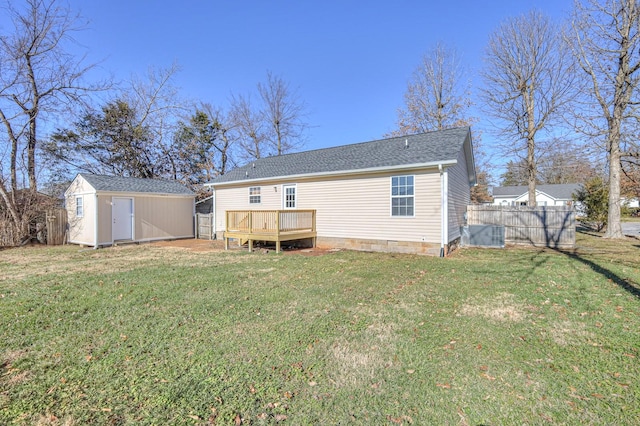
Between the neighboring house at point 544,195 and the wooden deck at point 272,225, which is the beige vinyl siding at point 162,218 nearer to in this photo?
the wooden deck at point 272,225

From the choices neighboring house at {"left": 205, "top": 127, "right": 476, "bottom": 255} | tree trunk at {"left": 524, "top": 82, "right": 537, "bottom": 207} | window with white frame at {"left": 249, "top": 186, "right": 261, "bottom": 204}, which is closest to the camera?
neighboring house at {"left": 205, "top": 127, "right": 476, "bottom": 255}

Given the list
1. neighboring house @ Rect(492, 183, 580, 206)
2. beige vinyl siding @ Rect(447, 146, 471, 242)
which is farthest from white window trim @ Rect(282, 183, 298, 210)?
neighboring house @ Rect(492, 183, 580, 206)

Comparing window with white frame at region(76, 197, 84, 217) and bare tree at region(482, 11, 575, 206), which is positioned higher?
bare tree at region(482, 11, 575, 206)

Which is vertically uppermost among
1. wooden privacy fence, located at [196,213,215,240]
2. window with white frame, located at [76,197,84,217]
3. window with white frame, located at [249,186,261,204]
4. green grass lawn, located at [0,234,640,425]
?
window with white frame, located at [249,186,261,204]

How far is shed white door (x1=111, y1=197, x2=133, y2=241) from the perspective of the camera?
12895 millimetres

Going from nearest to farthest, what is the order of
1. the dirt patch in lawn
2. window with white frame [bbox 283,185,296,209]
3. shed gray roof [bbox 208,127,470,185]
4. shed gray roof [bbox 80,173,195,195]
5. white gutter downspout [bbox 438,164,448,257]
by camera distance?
the dirt patch in lawn < white gutter downspout [bbox 438,164,448,257] < shed gray roof [bbox 208,127,470,185] < window with white frame [bbox 283,185,296,209] < shed gray roof [bbox 80,173,195,195]

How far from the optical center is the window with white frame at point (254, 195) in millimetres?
13500

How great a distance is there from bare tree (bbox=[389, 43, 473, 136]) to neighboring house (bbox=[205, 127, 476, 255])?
33.3 feet

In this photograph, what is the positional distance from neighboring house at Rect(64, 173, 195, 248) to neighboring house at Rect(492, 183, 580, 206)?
38.3 meters

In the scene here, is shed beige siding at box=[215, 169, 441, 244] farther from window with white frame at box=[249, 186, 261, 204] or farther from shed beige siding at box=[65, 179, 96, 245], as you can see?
shed beige siding at box=[65, 179, 96, 245]

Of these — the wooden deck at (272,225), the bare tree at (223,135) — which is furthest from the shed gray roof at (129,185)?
the bare tree at (223,135)

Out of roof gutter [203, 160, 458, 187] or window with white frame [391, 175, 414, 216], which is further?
window with white frame [391, 175, 414, 216]

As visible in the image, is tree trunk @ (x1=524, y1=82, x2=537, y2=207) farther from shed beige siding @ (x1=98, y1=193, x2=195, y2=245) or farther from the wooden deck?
shed beige siding @ (x1=98, y1=193, x2=195, y2=245)

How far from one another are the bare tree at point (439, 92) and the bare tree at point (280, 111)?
9.27 m
